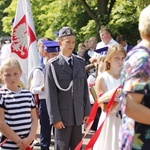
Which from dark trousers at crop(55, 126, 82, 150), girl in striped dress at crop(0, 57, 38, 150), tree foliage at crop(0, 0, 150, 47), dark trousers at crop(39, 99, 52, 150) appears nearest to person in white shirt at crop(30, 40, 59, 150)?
dark trousers at crop(39, 99, 52, 150)

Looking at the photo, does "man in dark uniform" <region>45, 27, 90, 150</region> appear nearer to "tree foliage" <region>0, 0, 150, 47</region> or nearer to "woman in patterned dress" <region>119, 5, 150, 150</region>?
"woman in patterned dress" <region>119, 5, 150, 150</region>

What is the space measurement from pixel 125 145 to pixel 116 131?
2.40 m

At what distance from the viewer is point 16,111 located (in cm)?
456

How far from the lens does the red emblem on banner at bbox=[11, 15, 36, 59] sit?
9008 millimetres

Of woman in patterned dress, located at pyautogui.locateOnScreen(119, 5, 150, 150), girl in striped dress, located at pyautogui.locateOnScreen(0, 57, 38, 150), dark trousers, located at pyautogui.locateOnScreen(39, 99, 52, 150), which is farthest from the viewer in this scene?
dark trousers, located at pyautogui.locateOnScreen(39, 99, 52, 150)

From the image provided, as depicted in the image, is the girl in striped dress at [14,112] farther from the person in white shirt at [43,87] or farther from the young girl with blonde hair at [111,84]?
the person in white shirt at [43,87]

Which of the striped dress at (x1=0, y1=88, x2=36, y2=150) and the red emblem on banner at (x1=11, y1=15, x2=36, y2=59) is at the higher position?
the red emblem on banner at (x1=11, y1=15, x2=36, y2=59)

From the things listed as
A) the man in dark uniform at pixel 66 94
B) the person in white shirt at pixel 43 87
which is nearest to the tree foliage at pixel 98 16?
the person in white shirt at pixel 43 87

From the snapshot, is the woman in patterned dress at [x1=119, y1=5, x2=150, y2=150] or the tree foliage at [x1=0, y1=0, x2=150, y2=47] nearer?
the woman in patterned dress at [x1=119, y1=5, x2=150, y2=150]

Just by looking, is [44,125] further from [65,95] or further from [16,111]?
[16,111]

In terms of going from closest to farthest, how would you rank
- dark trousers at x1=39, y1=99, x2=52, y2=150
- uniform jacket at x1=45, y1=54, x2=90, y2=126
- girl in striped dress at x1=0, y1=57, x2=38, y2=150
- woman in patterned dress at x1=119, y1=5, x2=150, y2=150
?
1. woman in patterned dress at x1=119, y1=5, x2=150, y2=150
2. girl in striped dress at x1=0, y1=57, x2=38, y2=150
3. uniform jacket at x1=45, y1=54, x2=90, y2=126
4. dark trousers at x1=39, y1=99, x2=52, y2=150

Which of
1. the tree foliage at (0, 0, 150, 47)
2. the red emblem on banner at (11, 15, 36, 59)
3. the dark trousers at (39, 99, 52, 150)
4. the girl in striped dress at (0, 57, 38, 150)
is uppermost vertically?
the tree foliage at (0, 0, 150, 47)

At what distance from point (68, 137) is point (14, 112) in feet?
4.62

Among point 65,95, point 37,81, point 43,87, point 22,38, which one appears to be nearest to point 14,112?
point 65,95
